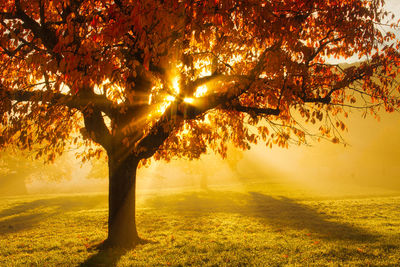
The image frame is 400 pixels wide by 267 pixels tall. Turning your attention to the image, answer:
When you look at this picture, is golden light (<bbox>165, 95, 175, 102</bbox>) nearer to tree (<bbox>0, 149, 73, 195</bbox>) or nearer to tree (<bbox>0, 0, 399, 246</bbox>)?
tree (<bbox>0, 0, 399, 246</bbox>)

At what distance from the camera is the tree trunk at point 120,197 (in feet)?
34.2

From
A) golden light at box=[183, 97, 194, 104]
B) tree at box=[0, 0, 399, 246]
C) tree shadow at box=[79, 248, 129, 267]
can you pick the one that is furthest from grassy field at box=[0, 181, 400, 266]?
golden light at box=[183, 97, 194, 104]

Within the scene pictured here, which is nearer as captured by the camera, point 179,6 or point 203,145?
point 179,6

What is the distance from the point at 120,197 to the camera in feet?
34.2

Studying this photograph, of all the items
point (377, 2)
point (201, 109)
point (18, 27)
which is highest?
point (377, 2)

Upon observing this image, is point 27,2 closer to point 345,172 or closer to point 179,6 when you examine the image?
point 179,6

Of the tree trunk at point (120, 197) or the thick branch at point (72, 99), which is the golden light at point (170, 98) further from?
the tree trunk at point (120, 197)

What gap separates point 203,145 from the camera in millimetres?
12352

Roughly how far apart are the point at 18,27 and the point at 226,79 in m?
6.19

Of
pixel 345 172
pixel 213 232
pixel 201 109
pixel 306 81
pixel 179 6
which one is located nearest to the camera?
pixel 179 6

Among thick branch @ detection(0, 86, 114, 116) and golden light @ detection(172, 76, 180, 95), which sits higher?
golden light @ detection(172, 76, 180, 95)

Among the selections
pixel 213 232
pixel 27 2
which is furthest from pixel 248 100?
pixel 27 2

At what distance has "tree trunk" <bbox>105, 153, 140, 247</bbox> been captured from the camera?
1044 centimetres

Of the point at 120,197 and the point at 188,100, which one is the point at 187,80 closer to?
the point at 188,100
